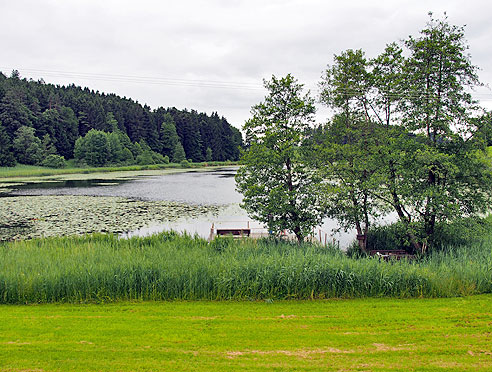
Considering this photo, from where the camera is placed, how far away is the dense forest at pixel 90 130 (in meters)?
74.7

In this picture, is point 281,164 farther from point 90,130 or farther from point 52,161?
point 90,130

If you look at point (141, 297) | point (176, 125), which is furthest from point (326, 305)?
point (176, 125)

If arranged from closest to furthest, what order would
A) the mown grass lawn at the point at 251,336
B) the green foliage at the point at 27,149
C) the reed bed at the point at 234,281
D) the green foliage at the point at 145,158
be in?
the mown grass lawn at the point at 251,336 → the reed bed at the point at 234,281 → the green foliage at the point at 27,149 → the green foliage at the point at 145,158

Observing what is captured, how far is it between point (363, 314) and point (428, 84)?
9759mm

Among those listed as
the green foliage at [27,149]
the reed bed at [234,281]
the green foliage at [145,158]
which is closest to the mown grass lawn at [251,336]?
the reed bed at [234,281]

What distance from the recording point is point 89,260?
984cm

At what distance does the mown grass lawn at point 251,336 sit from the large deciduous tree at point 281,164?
234 inches

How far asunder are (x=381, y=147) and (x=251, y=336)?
9.38 m

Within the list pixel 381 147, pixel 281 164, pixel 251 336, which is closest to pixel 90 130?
pixel 281 164

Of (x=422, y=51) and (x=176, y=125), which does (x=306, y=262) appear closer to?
(x=422, y=51)

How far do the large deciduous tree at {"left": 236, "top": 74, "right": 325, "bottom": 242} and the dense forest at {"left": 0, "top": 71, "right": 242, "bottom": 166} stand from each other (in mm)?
58643

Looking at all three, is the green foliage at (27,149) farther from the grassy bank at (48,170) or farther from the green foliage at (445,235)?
the green foliage at (445,235)

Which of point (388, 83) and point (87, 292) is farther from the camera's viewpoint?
point (388, 83)

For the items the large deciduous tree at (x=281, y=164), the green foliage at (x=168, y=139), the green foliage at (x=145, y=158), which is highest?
the green foliage at (x=168, y=139)
